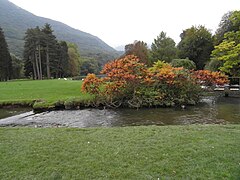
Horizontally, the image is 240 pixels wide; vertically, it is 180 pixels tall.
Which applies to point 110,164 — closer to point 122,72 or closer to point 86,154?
point 86,154

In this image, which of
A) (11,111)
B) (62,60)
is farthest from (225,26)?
(62,60)

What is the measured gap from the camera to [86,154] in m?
4.22

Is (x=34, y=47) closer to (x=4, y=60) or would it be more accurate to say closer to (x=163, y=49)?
(x=4, y=60)

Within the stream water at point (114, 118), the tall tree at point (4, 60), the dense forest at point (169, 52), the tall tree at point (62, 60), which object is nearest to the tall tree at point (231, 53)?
the dense forest at point (169, 52)

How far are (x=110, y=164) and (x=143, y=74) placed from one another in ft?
32.4

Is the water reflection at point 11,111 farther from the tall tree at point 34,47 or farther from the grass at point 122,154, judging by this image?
the tall tree at point 34,47

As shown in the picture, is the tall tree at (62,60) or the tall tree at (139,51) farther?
the tall tree at (62,60)

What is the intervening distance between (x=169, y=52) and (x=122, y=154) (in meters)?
31.3

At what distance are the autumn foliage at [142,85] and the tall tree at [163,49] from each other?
19.6 m

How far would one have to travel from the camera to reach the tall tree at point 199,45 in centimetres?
3147

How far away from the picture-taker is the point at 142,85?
44.5ft

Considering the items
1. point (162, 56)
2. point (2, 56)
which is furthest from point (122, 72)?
point (2, 56)

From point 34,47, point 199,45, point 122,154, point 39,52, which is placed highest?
point 34,47

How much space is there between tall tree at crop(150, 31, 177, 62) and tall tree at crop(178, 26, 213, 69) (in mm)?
2025
